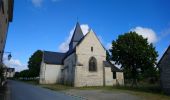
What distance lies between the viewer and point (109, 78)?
38.5 m

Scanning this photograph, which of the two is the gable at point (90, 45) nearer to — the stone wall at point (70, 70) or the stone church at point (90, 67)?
the stone church at point (90, 67)

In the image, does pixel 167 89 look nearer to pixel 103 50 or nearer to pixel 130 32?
pixel 103 50

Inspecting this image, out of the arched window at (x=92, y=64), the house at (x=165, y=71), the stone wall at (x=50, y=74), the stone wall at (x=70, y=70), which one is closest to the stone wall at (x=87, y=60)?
the arched window at (x=92, y=64)

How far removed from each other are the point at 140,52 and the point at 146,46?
92.5 inches

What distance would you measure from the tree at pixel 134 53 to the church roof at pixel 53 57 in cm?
1369

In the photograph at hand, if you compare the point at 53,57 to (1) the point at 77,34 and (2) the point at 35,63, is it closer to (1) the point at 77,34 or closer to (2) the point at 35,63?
(1) the point at 77,34

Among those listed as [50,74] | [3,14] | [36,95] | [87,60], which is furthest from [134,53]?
[3,14]

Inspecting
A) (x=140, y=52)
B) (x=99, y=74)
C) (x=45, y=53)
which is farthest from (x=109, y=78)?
(x=45, y=53)

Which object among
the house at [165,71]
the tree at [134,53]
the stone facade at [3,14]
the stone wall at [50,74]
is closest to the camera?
the stone facade at [3,14]

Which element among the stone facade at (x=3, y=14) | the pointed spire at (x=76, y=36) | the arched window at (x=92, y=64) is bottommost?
the arched window at (x=92, y=64)

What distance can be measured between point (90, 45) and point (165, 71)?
17774 millimetres

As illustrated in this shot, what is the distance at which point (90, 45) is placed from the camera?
130 ft

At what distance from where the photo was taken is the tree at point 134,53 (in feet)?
145

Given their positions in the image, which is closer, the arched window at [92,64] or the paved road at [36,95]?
the paved road at [36,95]
